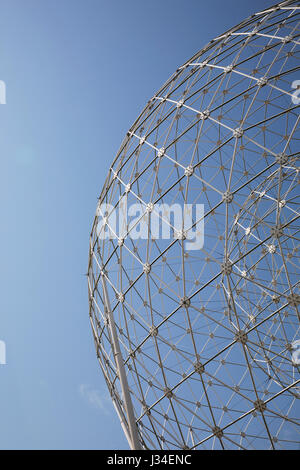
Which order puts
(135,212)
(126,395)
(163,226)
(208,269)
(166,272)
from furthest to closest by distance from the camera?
(208,269) → (166,272) → (135,212) → (163,226) → (126,395)

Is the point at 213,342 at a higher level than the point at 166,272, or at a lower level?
lower

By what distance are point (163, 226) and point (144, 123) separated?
790cm

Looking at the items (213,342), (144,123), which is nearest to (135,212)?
(144,123)

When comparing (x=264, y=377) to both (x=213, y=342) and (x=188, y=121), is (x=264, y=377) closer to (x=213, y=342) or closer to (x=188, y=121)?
(x=213, y=342)

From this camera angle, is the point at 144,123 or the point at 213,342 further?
the point at 213,342

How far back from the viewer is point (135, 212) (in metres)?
22.8

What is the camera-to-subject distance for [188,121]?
2577cm
